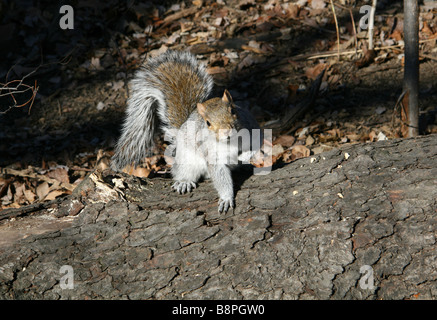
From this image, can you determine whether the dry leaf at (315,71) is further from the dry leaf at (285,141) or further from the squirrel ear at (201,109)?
the squirrel ear at (201,109)

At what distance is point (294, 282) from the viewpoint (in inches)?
60.9

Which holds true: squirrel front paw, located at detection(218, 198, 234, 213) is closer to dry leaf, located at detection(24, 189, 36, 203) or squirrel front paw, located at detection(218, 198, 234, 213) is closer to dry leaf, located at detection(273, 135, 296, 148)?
dry leaf, located at detection(273, 135, 296, 148)

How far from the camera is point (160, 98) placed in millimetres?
2719

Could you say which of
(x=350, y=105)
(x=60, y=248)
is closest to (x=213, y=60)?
(x=350, y=105)

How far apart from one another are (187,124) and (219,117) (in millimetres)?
305

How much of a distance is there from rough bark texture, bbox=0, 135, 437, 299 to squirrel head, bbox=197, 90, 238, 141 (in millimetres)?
370

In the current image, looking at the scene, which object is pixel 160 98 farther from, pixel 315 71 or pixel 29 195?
pixel 315 71

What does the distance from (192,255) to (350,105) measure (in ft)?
7.24

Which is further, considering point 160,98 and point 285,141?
point 285,141

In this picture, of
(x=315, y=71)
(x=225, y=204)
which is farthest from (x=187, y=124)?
(x=315, y=71)

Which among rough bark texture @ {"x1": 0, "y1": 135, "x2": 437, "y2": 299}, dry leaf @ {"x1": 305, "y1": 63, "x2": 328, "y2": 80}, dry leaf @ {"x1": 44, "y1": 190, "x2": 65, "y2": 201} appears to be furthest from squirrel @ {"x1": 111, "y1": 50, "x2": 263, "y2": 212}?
dry leaf @ {"x1": 305, "y1": 63, "x2": 328, "y2": 80}

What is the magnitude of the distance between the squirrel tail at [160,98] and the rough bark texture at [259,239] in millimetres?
781

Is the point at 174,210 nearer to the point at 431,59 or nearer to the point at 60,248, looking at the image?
the point at 60,248

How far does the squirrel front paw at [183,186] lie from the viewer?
2.13m
